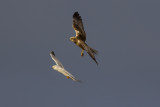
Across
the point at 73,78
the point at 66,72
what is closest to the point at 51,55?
the point at 66,72

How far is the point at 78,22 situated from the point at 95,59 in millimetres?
6410

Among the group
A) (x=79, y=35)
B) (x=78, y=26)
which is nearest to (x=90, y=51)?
(x=79, y=35)

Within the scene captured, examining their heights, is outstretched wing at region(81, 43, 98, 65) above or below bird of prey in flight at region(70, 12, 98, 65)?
below

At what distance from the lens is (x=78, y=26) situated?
38438 millimetres

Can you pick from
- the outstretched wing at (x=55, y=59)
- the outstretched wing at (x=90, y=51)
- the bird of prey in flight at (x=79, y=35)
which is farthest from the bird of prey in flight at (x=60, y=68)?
the outstretched wing at (x=90, y=51)

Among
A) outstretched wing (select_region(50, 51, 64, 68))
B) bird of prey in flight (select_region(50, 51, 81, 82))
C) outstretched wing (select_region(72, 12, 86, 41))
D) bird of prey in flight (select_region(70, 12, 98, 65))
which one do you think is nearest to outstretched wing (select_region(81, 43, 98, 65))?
bird of prey in flight (select_region(70, 12, 98, 65))

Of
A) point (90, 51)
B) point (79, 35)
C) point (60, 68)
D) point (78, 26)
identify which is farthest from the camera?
point (78, 26)

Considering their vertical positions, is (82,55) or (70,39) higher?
(70,39)

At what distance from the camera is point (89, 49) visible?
117ft

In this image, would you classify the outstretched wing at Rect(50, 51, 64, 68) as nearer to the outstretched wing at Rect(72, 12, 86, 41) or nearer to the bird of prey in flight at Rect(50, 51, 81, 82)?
the bird of prey in flight at Rect(50, 51, 81, 82)

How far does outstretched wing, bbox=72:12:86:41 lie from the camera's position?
38.0 metres

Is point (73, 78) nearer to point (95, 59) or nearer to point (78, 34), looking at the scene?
point (95, 59)

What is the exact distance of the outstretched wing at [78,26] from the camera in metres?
38.0

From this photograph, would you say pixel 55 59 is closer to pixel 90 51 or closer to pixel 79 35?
pixel 79 35
